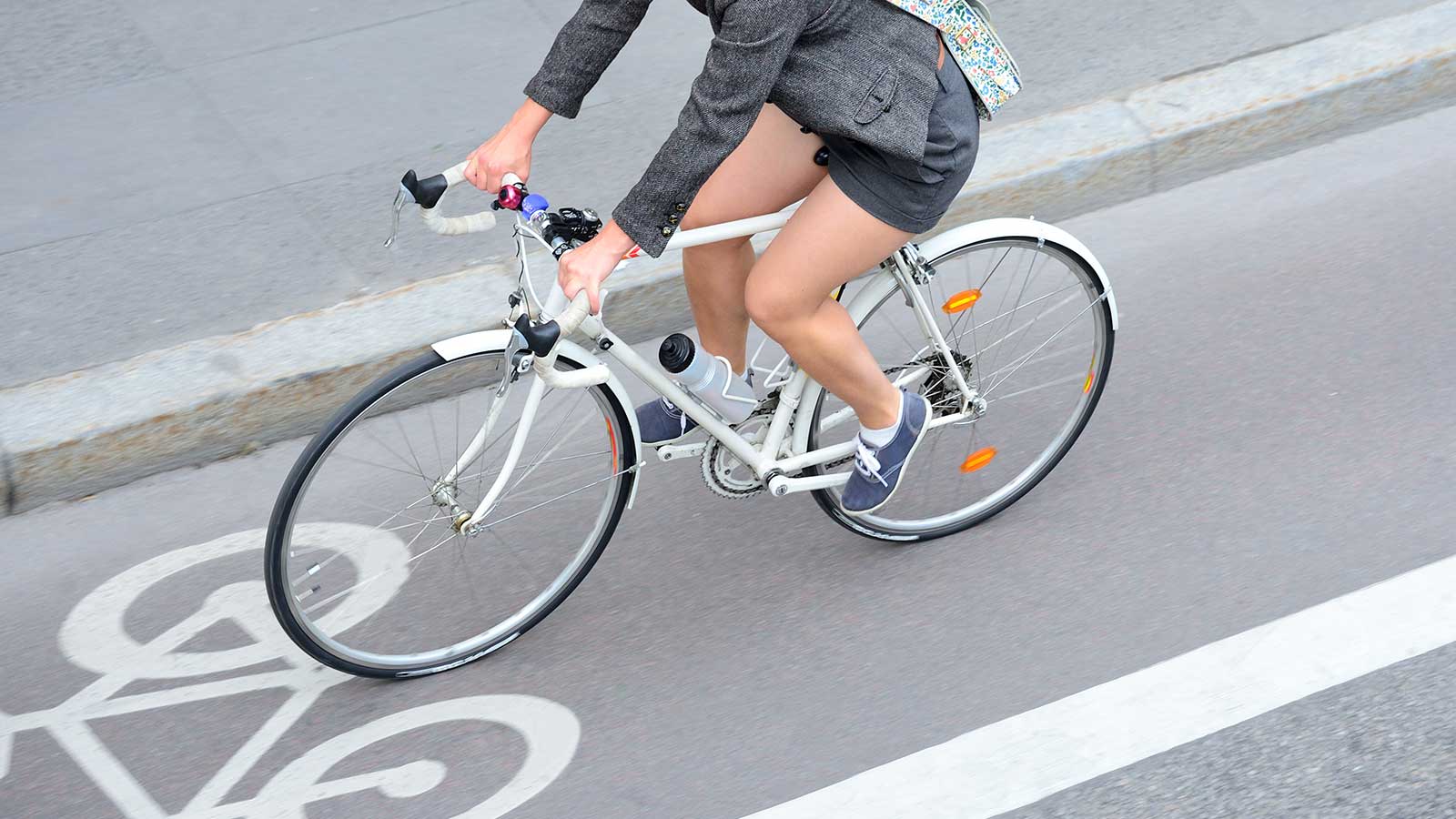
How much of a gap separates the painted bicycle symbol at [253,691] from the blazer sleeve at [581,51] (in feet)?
3.61

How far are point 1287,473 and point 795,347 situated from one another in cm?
156

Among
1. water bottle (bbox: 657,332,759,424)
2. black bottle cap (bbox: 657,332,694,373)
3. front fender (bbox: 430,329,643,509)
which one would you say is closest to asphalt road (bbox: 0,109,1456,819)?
water bottle (bbox: 657,332,759,424)

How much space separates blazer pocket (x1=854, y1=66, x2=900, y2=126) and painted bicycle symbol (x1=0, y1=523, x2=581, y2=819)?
1.49 m

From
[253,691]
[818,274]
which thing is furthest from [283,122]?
[818,274]

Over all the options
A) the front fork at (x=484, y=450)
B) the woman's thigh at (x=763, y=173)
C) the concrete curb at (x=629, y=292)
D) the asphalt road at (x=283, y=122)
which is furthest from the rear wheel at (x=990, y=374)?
the asphalt road at (x=283, y=122)

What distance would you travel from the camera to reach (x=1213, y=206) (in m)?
5.18

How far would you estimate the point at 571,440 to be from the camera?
3402 mm

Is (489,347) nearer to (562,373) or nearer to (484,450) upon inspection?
(562,373)

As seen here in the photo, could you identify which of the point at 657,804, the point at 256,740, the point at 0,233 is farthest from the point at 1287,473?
the point at 0,233

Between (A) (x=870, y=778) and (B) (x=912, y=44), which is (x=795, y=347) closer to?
(B) (x=912, y=44)

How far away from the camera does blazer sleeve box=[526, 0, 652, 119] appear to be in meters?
2.98

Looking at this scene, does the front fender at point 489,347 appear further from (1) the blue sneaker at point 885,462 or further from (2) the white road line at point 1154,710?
(2) the white road line at point 1154,710

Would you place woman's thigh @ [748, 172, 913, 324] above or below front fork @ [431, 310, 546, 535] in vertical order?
above

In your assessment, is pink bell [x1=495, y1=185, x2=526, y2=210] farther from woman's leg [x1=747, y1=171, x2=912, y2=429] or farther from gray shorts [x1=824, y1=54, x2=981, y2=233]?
gray shorts [x1=824, y1=54, x2=981, y2=233]
